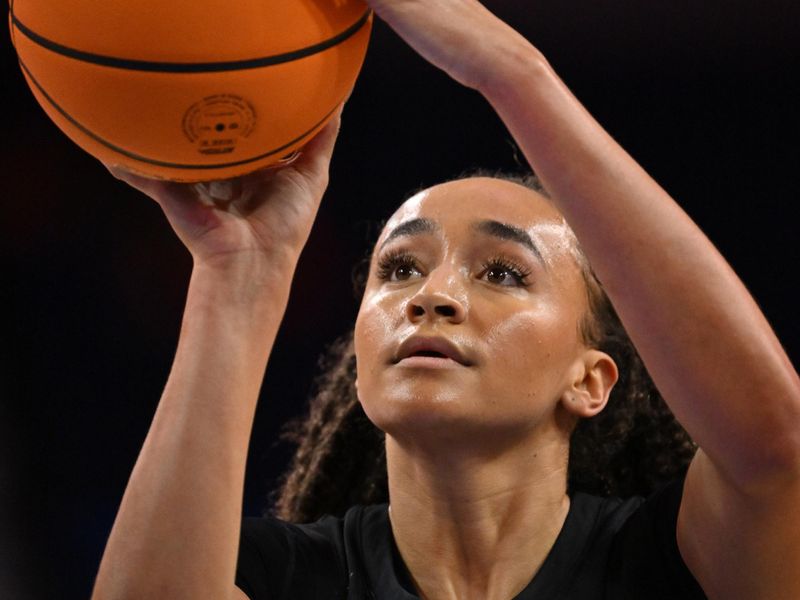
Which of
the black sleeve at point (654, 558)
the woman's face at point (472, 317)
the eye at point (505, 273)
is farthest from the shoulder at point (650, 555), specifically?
the eye at point (505, 273)

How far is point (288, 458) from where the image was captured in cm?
434

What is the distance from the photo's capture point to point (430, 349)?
2.29 metres

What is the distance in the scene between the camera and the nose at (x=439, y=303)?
2.32 m

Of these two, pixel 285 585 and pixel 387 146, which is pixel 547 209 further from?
pixel 387 146

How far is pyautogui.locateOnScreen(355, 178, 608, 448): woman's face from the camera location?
2271mm

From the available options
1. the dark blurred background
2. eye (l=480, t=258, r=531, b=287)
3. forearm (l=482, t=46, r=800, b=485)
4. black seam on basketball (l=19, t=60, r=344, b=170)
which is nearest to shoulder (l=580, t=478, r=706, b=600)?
forearm (l=482, t=46, r=800, b=485)

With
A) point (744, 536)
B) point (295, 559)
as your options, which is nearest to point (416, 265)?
point (295, 559)

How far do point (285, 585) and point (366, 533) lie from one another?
0.23 metres

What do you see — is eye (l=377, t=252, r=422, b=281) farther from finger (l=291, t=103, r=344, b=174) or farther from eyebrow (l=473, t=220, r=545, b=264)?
finger (l=291, t=103, r=344, b=174)

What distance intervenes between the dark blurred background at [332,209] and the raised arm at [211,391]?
217 cm

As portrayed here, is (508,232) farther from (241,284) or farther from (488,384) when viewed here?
(241,284)

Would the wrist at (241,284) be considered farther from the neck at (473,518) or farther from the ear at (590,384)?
the ear at (590,384)

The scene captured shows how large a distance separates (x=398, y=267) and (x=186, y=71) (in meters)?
0.74

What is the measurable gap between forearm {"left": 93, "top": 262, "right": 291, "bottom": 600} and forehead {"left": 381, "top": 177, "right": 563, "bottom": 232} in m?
0.57
